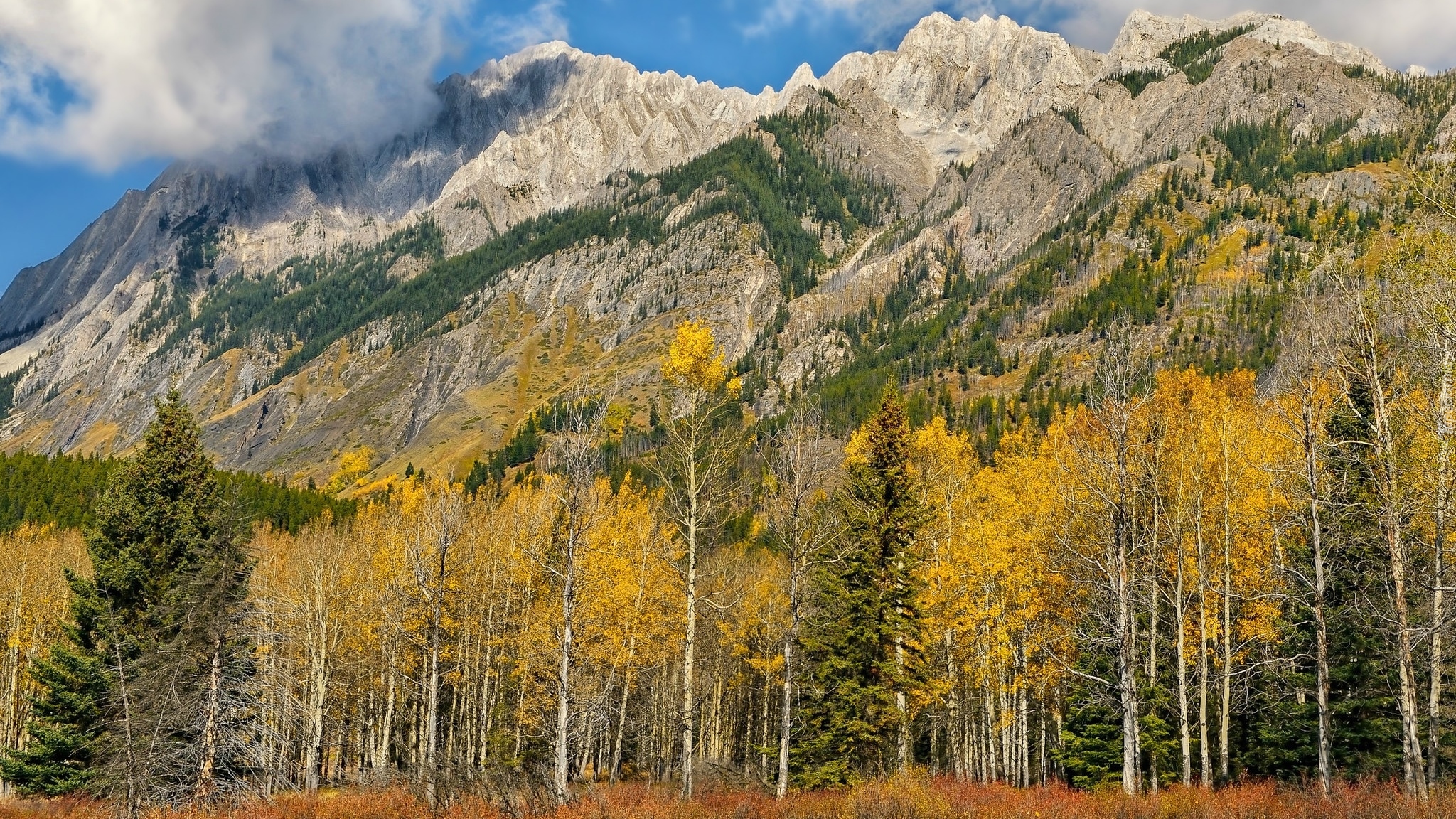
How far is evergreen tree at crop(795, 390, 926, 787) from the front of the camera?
83.6 feet

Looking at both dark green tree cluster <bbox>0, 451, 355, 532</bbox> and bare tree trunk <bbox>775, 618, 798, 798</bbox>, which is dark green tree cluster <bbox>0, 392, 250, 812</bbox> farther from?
dark green tree cluster <bbox>0, 451, 355, 532</bbox>

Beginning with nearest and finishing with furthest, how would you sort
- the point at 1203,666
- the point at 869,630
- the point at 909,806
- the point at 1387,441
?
the point at 909,806 → the point at 1387,441 → the point at 1203,666 → the point at 869,630

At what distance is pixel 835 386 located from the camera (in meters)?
165

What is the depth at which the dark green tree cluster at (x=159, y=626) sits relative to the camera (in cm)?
1834

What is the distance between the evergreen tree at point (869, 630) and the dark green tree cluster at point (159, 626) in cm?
1629

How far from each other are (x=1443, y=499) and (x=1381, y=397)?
3738 millimetres

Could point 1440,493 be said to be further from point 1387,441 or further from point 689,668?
point 689,668

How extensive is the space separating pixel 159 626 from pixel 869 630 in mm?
24172

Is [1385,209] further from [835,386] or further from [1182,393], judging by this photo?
[835,386]

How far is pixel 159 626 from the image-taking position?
27609mm

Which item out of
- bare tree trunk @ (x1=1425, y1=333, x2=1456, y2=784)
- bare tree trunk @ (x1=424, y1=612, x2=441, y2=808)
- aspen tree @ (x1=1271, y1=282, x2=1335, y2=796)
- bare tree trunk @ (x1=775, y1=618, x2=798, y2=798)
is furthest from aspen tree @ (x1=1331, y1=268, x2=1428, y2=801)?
bare tree trunk @ (x1=424, y1=612, x2=441, y2=808)

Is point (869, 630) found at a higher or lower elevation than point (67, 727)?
higher

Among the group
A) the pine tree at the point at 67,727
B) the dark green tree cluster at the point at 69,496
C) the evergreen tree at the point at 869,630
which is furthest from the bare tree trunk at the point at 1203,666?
the dark green tree cluster at the point at 69,496

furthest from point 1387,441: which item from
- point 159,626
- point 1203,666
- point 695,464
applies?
point 159,626
